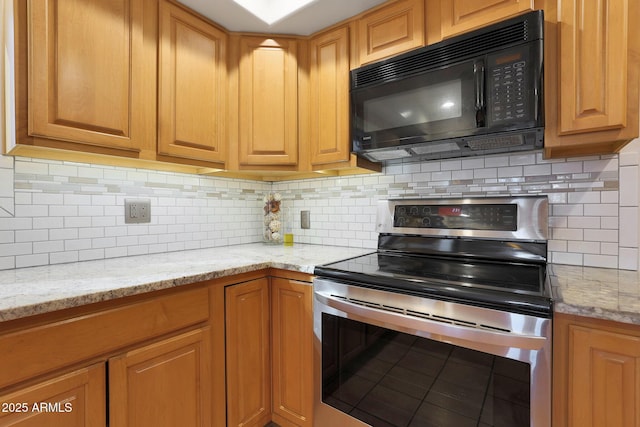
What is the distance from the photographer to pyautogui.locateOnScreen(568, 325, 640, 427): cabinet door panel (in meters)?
0.78

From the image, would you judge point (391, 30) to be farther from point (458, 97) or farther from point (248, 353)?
point (248, 353)

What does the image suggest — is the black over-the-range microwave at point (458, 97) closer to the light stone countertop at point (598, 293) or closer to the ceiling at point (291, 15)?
the ceiling at point (291, 15)

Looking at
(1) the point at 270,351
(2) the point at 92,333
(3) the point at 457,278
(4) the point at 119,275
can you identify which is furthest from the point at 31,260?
(3) the point at 457,278

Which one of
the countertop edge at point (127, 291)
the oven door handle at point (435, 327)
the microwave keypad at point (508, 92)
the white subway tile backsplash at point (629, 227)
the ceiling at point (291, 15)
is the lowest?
the oven door handle at point (435, 327)

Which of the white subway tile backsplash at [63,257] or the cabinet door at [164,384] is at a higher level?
the white subway tile backsplash at [63,257]

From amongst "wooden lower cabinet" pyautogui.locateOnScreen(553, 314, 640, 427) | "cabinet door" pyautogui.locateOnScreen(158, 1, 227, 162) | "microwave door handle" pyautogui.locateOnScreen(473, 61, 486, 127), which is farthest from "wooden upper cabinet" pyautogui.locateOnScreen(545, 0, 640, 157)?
"cabinet door" pyautogui.locateOnScreen(158, 1, 227, 162)

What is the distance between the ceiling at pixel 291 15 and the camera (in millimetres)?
1554

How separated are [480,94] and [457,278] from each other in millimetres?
744

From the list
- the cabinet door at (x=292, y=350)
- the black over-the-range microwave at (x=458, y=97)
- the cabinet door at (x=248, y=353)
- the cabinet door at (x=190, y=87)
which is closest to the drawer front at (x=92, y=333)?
the cabinet door at (x=248, y=353)

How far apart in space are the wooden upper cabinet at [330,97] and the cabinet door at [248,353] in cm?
81

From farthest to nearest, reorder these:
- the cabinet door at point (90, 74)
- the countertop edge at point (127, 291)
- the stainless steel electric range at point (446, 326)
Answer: the cabinet door at point (90, 74) < the stainless steel electric range at point (446, 326) < the countertop edge at point (127, 291)

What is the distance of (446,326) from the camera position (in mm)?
982

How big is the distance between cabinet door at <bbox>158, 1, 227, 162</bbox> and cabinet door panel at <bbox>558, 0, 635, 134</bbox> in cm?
161

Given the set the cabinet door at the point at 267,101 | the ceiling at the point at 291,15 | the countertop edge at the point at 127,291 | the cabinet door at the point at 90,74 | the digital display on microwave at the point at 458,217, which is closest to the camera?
the countertop edge at the point at 127,291
